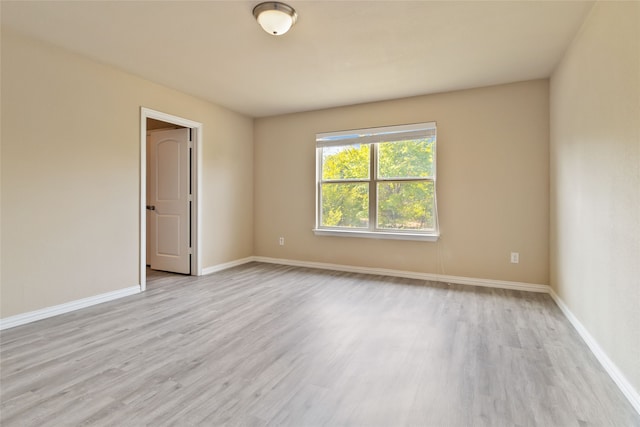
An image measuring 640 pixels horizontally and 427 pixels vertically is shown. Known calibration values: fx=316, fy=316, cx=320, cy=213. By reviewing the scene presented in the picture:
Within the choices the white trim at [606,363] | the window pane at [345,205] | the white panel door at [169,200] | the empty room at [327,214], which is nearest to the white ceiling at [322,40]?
the empty room at [327,214]

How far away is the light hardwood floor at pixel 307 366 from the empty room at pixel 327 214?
0.7 inches

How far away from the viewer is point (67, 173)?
3.03 m

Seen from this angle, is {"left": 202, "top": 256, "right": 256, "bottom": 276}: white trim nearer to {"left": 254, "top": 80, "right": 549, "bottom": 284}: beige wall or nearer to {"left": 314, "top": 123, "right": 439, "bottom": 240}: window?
{"left": 254, "top": 80, "right": 549, "bottom": 284}: beige wall

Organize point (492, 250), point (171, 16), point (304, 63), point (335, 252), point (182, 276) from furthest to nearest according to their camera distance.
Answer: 1. point (335, 252)
2. point (182, 276)
3. point (492, 250)
4. point (304, 63)
5. point (171, 16)

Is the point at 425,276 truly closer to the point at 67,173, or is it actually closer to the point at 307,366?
the point at 307,366

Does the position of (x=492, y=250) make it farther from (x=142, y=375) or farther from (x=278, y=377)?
(x=142, y=375)

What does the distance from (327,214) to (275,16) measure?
10.2 feet

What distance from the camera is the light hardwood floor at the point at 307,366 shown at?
5.13 ft

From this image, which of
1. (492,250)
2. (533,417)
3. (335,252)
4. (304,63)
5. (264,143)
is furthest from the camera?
(264,143)

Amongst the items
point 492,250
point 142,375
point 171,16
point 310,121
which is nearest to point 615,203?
point 492,250

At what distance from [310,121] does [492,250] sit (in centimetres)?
320

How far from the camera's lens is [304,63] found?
10.6 feet

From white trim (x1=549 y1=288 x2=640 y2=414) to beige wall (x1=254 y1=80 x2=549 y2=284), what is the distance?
1.06 m

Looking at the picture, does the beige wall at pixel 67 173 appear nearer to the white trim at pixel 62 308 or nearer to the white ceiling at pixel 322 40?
the white trim at pixel 62 308
